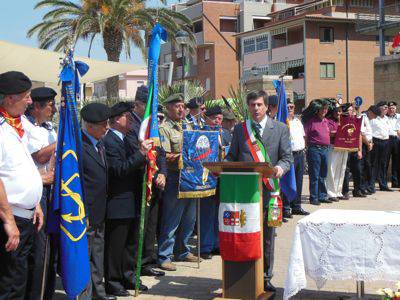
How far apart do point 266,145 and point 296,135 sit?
18.1 feet

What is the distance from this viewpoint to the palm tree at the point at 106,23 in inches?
935

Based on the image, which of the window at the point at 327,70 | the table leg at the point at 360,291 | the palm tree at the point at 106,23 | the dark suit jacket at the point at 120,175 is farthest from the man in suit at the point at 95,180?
the window at the point at 327,70

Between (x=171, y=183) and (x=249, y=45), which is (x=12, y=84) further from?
(x=249, y=45)

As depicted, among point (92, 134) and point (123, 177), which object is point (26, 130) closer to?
point (92, 134)

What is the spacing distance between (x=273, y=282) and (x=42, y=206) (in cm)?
280

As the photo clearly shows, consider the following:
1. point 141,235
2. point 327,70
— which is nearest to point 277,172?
point 141,235

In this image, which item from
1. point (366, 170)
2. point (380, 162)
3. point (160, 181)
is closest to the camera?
point (160, 181)

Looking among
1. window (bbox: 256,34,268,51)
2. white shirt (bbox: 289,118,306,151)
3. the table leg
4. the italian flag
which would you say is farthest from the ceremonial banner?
window (bbox: 256,34,268,51)

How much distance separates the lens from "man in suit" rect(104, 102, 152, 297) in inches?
246

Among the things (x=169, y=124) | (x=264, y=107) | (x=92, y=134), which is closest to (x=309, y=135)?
(x=169, y=124)

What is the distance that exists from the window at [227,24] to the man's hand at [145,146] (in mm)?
57902

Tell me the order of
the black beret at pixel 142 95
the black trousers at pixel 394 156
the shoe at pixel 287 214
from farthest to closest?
the black trousers at pixel 394 156, the shoe at pixel 287 214, the black beret at pixel 142 95

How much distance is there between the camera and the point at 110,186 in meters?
6.34

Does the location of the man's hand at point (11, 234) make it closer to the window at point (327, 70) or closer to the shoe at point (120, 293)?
the shoe at point (120, 293)
